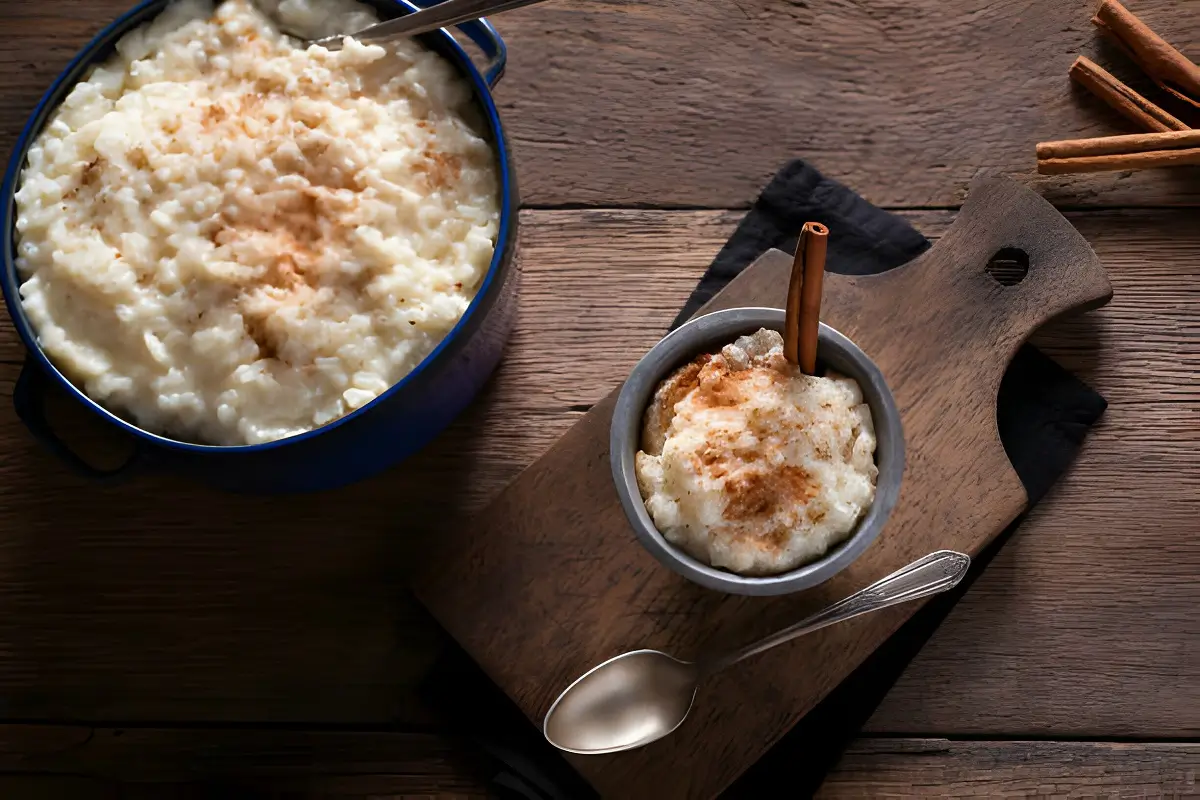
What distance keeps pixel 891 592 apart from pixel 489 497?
748mm

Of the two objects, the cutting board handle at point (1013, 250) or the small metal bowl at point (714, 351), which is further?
the cutting board handle at point (1013, 250)

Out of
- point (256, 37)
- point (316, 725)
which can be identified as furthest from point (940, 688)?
point (256, 37)

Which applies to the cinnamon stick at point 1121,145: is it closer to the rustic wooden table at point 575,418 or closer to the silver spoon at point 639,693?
the rustic wooden table at point 575,418

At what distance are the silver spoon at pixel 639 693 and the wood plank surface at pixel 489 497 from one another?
1.15ft

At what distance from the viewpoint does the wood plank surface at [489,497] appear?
71.4 inches

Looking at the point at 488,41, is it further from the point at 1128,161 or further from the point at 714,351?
the point at 1128,161

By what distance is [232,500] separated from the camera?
190cm

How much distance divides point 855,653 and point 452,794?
0.76 m

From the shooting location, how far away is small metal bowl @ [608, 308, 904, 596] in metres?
1.46

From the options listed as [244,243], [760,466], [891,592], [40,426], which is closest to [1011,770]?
[891,592]

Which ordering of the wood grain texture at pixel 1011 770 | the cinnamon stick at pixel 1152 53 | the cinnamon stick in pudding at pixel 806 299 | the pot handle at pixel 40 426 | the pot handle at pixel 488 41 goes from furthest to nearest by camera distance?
1. the cinnamon stick at pixel 1152 53
2. the wood grain texture at pixel 1011 770
3. the pot handle at pixel 488 41
4. the pot handle at pixel 40 426
5. the cinnamon stick in pudding at pixel 806 299

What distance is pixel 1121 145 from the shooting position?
1.89 metres

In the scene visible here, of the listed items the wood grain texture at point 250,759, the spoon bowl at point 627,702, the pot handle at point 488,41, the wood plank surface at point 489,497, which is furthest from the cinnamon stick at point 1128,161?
the wood grain texture at point 250,759

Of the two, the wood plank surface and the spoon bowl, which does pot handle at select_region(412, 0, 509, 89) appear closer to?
the wood plank surface
